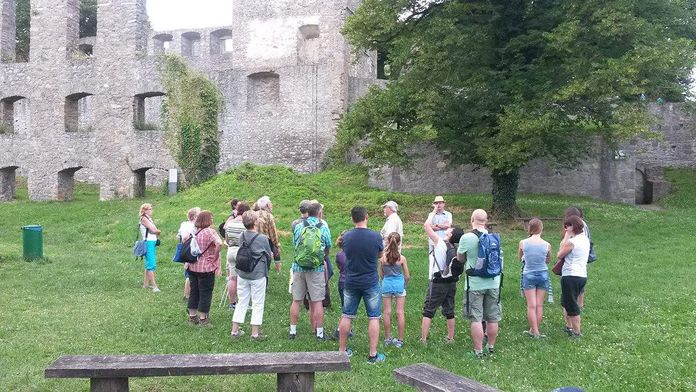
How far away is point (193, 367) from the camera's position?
198 inches

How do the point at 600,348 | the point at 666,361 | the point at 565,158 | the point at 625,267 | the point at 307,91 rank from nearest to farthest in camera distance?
the point at 666,361 < the point at 600,348 < the point at 625,267 < the point at 565,158 < the point at 307,91

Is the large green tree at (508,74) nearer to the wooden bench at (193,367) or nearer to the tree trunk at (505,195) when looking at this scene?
the tree trunk at (505,195)

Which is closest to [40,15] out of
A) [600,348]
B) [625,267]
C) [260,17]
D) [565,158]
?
[260,17]

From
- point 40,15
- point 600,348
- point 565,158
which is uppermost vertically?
point 40,15

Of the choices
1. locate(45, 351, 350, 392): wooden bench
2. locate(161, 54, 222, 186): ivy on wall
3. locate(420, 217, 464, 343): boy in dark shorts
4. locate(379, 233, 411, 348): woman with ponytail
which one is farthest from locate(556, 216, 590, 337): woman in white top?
locate(161, 54, 222, 186): ivy on wall

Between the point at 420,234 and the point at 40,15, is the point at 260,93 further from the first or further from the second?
the point at 420,234

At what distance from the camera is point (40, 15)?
88.7 feet

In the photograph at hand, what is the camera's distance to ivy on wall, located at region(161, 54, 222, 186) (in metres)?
24.5

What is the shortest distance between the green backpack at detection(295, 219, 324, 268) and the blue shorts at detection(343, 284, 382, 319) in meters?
0.62

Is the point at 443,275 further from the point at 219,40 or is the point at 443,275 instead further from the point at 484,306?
the point at 219,40

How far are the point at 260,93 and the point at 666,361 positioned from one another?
2325 cm

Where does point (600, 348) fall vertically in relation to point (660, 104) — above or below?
below

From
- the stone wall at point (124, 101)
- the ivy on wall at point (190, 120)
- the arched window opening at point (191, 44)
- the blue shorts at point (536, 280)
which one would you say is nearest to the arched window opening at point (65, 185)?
the stone wall at point (124, 101)

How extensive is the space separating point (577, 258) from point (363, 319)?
2.91 m
